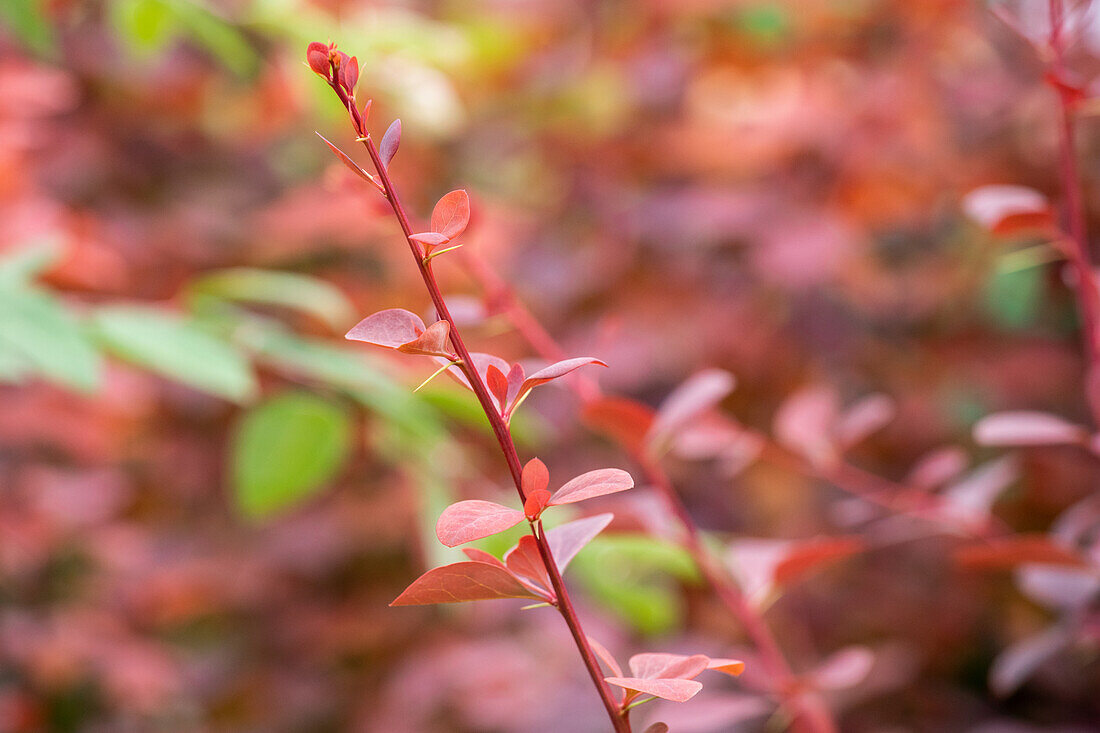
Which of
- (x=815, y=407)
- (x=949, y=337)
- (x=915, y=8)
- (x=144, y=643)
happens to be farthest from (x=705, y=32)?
(x=144, y=643)

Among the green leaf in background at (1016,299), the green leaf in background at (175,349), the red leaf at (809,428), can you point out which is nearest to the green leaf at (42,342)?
the green leaf in background at (175,349)

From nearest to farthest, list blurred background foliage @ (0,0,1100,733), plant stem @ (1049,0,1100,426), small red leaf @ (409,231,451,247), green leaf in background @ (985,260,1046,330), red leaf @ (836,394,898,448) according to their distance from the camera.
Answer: small red leaf @ (409,231,451,247) < plant stem @ (1049,0,1100,426) < red leaf @ (836,394,898,448) < blurred background foliage @ (0,0,1100,733) < green leaf in background @ (985,260,1046,330)

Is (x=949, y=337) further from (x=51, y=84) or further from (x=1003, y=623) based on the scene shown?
(x=51, y=84)

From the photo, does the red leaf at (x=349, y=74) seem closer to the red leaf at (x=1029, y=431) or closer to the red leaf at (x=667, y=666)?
the red leaf at (x=667, y=666)

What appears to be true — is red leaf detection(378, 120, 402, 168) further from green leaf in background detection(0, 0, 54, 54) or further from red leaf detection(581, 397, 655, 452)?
green leaf in background detection(0, 0, 54, 54)

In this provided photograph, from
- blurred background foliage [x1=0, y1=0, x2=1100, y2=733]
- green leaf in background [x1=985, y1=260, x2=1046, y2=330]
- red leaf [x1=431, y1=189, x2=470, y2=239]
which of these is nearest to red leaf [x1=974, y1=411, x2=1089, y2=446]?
red leaf [x1=431, y1=189, x2=470, y2=239]

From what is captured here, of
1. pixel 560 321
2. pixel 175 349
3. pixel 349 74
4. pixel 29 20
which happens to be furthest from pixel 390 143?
pixel 560 321
